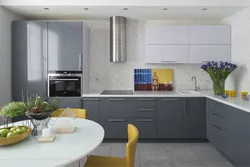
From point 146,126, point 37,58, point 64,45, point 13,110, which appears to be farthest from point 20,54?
point 146,126

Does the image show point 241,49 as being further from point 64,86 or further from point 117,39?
point 64,86

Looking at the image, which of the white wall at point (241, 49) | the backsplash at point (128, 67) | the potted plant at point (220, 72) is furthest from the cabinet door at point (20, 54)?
the white wall at point (241, 49)

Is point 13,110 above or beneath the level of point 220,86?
beneath

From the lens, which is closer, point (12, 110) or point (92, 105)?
point (12, 110)

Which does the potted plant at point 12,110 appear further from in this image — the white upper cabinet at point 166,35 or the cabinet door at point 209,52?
the cabinet door at point 209,52

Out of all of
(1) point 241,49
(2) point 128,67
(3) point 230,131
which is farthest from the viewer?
(2) point 128,67

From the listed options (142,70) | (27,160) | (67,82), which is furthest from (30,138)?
(142,70)

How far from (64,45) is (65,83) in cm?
65

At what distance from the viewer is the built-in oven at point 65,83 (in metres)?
3.63

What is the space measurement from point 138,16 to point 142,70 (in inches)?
41.4

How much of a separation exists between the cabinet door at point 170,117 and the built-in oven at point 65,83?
144 centimetres

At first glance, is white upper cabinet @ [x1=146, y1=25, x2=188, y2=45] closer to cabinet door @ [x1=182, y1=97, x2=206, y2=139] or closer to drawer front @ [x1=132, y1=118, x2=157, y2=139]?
cabinet door @ [x1=182, y1=97, x2=206, y2=139]

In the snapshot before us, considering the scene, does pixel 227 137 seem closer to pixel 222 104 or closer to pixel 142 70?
pixel 222 104

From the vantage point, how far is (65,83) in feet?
12.0
